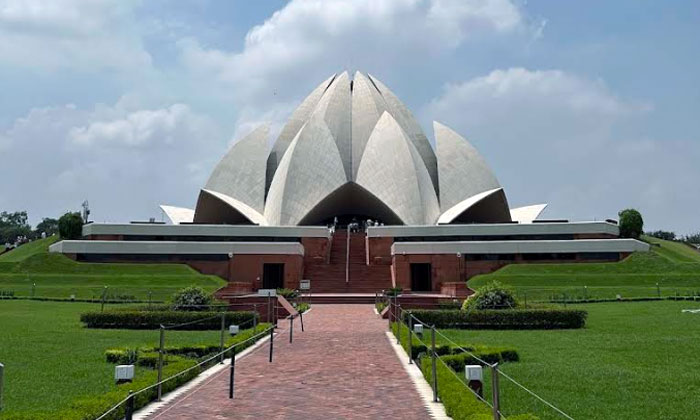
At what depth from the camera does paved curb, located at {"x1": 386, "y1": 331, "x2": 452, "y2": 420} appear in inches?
198

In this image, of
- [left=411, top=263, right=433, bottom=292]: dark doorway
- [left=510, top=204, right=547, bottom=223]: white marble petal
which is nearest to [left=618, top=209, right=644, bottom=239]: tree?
[left=510, top=204, right=547, bottom=223]: white marble petal

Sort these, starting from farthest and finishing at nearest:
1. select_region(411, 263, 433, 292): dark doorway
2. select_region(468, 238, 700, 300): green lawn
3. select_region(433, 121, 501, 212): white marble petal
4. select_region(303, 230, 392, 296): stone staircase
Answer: select_region(433, 121, 501, 212): white marble petal, select_region(411, 263, 433, 292): dark doorway, select_region(303, 230, 392, 296): stone staircase, select_region(468, 238, 700, 300): green lawn

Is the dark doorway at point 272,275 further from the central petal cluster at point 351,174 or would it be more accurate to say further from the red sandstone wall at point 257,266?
the central petal cluster at point 351,174

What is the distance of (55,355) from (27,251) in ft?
81.4

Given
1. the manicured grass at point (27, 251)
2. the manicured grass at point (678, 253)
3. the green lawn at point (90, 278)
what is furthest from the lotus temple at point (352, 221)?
the manicured grass at point (27, 251)

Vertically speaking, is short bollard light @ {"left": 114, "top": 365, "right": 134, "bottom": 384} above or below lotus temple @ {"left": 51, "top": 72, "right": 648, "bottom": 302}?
below

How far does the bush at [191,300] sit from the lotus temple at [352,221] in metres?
5.39

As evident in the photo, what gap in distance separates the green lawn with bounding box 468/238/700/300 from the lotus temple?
1575 millimetres

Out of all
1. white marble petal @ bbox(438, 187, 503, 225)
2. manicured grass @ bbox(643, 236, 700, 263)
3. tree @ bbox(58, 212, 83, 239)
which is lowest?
manicured grass @ bbox(643, 236, 700, 263)

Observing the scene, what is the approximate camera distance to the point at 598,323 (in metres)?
12.4

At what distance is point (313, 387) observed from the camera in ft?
20.0

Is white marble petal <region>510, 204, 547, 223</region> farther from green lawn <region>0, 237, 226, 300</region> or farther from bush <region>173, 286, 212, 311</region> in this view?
bush <region>173, 286, 212, 311</region>

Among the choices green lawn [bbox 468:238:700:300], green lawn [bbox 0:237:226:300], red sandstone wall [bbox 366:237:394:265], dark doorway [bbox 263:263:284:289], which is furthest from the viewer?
red sandstone wall [bbox 366:237:394:265]

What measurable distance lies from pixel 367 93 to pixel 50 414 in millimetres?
36832
